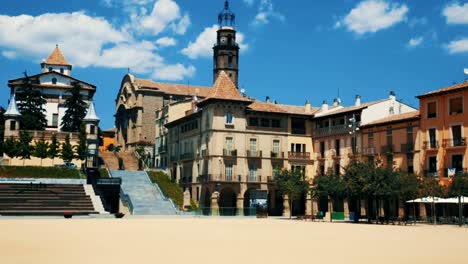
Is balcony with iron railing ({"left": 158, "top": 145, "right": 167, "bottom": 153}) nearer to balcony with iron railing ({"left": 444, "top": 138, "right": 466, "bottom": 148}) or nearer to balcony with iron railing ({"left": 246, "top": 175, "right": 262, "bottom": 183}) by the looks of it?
balcony with iron railing ({"left": 246, "top": 175, "right": 262, "bottom": 183})

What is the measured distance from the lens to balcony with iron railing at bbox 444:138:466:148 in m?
55.3

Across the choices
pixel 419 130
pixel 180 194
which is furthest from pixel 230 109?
pixel 419 130

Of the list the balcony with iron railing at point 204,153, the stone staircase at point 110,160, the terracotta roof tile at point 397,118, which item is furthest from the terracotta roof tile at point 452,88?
the stone staircase at point 110,160

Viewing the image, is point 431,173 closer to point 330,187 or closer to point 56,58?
point 330,187

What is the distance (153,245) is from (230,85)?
5127 cm

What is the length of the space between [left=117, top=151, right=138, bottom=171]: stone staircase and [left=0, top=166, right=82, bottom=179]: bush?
13418 mm

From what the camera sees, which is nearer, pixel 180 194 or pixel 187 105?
pixel 180 194

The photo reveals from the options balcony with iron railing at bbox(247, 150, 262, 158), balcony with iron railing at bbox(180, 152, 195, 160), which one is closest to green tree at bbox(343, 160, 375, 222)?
balcony with iron railing at bbox(247, 150, 262, 158)

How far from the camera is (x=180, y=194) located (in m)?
71.4

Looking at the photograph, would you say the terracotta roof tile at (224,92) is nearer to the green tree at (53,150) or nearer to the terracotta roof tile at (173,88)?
the green tree at (53,150)

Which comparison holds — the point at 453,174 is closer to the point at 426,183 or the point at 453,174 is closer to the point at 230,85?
the point at 426,183

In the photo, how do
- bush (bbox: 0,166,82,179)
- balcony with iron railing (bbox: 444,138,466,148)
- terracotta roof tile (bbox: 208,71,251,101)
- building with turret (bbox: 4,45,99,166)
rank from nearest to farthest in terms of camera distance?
balcony with iron railing (bbox: 444,138,466,148) < bush (bbox: 0,166,82,179) < terracotta roof tile (bbox: 208,71,251,101) < building with turret (bbox: 4,45,99,166)

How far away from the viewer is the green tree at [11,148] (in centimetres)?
7312

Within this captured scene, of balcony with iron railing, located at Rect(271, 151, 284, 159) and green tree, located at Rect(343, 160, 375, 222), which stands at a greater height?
balcony with iron railing, located at Rect(271, 151, 284, 159)
